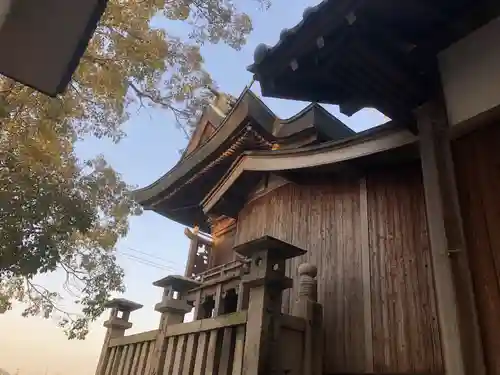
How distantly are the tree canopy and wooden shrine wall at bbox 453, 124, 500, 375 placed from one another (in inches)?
224

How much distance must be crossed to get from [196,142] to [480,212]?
8.55 m

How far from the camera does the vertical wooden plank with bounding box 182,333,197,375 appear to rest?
461 centimetres

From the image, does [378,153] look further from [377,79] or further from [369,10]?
[369,10]

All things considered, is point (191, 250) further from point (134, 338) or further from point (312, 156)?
point (312, 156)

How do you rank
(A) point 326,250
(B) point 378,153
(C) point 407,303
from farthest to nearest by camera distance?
(A) point 326,250
(B) point 378,153
(C) point 407,303

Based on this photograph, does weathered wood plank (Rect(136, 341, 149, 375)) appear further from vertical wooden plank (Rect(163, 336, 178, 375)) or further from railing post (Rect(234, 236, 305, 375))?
railing post (Rect(234, 236, 305, 375))

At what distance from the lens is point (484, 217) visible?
3090mm

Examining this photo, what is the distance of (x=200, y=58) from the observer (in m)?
9.66

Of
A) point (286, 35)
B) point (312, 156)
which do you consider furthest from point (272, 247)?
point (312, 156)

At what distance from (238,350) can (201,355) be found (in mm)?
626

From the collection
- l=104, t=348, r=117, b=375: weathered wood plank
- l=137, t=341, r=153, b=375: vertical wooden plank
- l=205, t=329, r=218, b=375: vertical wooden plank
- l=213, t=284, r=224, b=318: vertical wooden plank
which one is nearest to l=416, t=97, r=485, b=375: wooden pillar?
l=205, t=329, r=218, b=375: vertical wooden plank

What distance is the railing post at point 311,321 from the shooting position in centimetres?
438

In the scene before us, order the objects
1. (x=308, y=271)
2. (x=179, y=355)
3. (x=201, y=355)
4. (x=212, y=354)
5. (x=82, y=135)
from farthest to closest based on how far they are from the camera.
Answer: (x=82, y=135) → (x=308, y=271) → (x=179, y=355) → (x=201, y=355) → (x=212, y=354)

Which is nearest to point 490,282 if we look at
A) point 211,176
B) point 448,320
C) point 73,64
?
point 448,320
